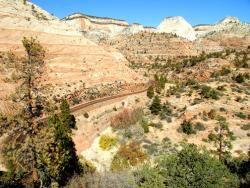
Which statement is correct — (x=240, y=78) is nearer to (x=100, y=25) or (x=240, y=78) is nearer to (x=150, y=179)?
(x=150, y=179)

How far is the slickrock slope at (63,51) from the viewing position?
213ft

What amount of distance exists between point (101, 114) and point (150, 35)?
85.0 metres

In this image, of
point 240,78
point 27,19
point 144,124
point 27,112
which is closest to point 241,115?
point 144,124

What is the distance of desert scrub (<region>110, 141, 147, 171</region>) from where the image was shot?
29.4m

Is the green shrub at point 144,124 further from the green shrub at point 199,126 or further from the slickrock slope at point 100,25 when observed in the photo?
the slickrock slope at point 100,25

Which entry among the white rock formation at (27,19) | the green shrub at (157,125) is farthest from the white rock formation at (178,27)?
the green shrub at (157,125)

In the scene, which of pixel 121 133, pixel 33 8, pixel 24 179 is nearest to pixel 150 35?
pixel 33 8

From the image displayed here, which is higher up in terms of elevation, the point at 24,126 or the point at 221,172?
the point at 24,126

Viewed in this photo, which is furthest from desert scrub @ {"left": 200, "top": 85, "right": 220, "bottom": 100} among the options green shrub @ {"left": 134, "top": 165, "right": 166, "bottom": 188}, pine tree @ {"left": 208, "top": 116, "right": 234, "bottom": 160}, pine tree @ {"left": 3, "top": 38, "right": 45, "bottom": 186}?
pine tree @ {"left": 3, "top": 38, "right": 45, "bottom": 186}

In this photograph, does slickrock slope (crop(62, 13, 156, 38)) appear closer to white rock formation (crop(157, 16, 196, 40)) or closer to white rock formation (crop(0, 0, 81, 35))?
white rock formation (crop(157, 16, 196, 40))

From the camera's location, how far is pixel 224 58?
240 feet

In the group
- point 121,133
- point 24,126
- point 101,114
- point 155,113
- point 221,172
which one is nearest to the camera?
point 24,126

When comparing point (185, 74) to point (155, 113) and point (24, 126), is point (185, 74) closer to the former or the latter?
point (155, 113)

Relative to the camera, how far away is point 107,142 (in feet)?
113
